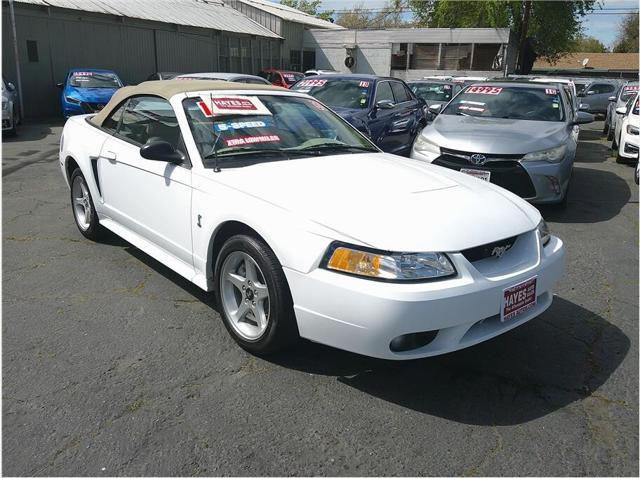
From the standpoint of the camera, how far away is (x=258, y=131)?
372 cm

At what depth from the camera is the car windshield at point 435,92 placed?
13.9 m

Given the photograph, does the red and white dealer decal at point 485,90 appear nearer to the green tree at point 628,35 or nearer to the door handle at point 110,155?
the door handle at point 110,155

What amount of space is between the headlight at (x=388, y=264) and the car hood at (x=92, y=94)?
13.8m

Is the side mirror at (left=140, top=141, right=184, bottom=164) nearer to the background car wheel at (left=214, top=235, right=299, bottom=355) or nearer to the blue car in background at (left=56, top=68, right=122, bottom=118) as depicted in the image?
the background car wheel at (left=214, top=235, right=299, bottom=355)

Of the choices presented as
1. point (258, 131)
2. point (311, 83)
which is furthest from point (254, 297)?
point (311, 83)

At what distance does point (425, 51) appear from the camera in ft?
108

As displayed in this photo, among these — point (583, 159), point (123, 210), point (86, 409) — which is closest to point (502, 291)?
point (86, 409)

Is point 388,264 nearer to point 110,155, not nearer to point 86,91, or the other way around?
point 110,155

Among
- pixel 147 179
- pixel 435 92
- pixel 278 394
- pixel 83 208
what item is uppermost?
pixel 435 92

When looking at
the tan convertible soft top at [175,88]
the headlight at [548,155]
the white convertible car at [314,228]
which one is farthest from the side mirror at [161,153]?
the headlight at [548,155]

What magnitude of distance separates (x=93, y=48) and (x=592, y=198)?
58.2 ft

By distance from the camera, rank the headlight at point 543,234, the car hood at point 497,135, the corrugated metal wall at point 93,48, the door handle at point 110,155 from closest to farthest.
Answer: the headlight at point 543,234
the door handle at point 110,155
the car hood at point 497,135
the corrugated metal wall at point 93,48

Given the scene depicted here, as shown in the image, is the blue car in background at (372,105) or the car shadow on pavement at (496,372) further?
the blue car in background at (372,105)

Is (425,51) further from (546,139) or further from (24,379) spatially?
(24,379)
